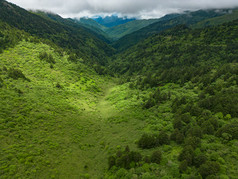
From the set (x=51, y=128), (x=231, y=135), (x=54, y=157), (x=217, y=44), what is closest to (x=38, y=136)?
(x=51, y=128)

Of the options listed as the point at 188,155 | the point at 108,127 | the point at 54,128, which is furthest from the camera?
the point at 108,127

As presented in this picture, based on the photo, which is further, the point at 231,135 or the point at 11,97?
the point at 11,97

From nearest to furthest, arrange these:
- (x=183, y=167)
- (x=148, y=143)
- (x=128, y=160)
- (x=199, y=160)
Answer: (x=183, y=167), (x=199, y=160), (x=128, y=160), (x=148, y=143)

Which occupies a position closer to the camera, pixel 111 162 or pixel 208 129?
pixel 111 162

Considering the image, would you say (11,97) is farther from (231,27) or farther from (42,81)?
(231,27)

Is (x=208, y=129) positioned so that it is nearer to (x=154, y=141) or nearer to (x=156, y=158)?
(x=154, y=141)

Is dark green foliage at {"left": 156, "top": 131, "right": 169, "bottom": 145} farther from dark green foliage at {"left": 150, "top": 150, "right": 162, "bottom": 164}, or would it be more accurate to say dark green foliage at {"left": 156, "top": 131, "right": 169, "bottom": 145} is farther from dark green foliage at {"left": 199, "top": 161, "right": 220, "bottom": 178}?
dark green foliage at {"left": 199, "top": 161, "right": 220, "bottom": 178}

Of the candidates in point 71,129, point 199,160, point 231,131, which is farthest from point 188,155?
point 71,129

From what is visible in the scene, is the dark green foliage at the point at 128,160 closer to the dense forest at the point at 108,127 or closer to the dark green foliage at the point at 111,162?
the dense forest at the point at 108,127

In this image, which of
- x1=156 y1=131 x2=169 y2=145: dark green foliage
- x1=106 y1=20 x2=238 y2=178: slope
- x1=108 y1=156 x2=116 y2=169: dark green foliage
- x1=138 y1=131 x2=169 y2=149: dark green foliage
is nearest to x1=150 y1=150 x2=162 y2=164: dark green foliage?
x1=106 y1=20 x2=238 y2=178: slope
